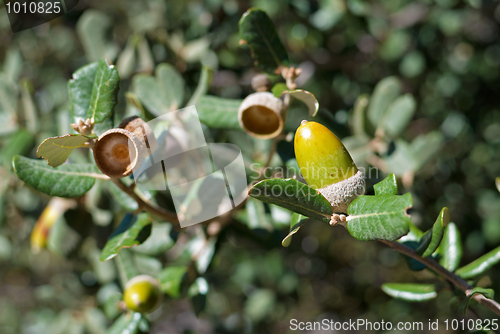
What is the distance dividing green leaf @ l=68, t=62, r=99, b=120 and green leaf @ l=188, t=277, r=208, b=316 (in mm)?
588

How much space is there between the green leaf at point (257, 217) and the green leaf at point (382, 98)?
1.98 feet

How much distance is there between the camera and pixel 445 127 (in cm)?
215

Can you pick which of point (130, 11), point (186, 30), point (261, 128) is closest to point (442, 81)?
point (186, 30)

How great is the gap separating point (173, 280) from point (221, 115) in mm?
510

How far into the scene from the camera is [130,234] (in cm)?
87

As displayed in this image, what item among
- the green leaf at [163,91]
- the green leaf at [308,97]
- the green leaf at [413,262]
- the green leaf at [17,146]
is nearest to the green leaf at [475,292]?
the green leaf at [413,262]

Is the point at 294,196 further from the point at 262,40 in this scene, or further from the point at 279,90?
the point at 262,40

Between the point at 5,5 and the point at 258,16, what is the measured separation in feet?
5.44

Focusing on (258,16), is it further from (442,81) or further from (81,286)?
(442,81)

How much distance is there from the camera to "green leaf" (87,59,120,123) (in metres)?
0.78

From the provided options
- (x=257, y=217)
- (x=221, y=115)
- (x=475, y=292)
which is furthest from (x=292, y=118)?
(x=475, y=292)

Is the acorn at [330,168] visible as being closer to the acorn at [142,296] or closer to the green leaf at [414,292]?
the green leaf at [414,292]

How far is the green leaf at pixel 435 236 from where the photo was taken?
27.9 inches

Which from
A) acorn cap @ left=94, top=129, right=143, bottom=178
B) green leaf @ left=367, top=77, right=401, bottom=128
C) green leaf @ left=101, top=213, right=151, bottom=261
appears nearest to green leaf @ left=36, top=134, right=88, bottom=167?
Result: acorn cap @ left=94, top=129, right=143, bottom=178
